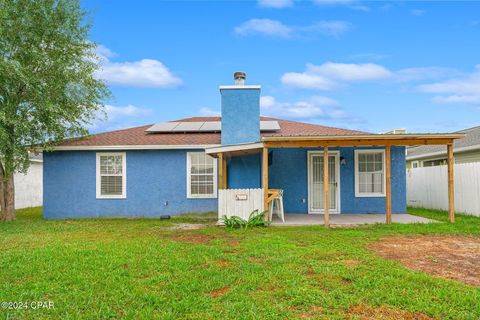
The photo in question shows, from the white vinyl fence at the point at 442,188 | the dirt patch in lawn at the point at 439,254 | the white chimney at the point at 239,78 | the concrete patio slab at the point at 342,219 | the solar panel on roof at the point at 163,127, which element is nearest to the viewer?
the dirt patch in lawn at the point at 439,254

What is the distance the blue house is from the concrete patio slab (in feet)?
1.84

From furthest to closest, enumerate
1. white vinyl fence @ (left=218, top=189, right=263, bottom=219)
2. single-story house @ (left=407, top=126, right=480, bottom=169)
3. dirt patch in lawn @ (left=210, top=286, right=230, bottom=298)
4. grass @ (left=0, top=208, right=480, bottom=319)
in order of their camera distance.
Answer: single-story house @ (left=407, top=126, right=480, bottom=169)
white vinyl fence @ (left=218, top=189, right=263, bottom=219)
dirt patch in lawn @ (left=210, top=286, right=230, bottom=298)
grass @ (left=0, top=208, right=480, bottom=319)

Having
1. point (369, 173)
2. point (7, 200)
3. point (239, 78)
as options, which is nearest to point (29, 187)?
point (7, 200)

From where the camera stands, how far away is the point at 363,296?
391 cm

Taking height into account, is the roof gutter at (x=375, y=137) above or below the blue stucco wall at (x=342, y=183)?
above

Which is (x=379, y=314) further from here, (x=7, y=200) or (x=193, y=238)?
(x=7, y=200)

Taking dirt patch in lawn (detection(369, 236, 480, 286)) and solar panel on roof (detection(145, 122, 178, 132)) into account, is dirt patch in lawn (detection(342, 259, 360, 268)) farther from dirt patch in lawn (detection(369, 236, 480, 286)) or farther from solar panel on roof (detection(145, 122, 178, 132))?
solar panel on roof (detection(145, 122, 178, 132))

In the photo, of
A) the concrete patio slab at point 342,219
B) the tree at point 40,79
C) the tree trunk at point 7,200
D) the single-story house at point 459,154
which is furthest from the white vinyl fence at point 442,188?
the tree trunk at point 7,200

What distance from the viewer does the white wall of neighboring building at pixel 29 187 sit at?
15.9 metres

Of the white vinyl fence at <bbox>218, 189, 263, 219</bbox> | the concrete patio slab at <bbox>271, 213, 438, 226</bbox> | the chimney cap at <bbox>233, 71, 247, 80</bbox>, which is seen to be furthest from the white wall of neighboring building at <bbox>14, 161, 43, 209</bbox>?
the concrete patio slab at <bbox>271, 213, 438, 226</bbox>

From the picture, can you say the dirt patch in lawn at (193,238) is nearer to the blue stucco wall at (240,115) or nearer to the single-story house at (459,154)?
the blue stucco wall at (240,115)

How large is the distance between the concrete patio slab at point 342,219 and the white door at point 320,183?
0.56 m

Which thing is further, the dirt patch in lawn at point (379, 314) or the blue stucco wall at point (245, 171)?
the blue stucco wall at point (245, 171)

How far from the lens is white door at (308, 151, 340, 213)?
37.8 ft
